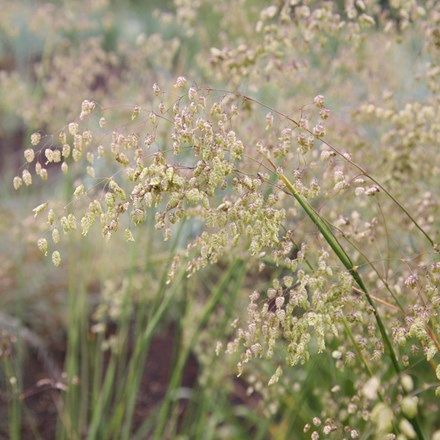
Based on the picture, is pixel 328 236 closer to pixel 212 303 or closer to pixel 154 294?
pixel 212 303

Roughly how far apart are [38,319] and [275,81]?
292 cm

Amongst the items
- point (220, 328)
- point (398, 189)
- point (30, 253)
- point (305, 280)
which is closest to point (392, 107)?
point (398, 189)

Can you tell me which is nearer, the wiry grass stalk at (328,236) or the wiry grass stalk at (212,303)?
the wiry grass stalk at (328,236)

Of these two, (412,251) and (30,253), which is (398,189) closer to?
(412,251)

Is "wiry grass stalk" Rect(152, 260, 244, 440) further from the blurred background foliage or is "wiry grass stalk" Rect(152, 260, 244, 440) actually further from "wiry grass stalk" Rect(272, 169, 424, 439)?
"wiry grass stalk" Rect(272, 169, 424, 439)

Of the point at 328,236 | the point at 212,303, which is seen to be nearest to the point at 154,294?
the point at 212,303

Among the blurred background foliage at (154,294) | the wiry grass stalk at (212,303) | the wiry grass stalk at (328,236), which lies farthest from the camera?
the blurred background foliage at (154,294)

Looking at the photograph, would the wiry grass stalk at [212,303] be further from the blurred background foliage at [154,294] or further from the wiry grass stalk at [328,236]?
the wiry grass stalk at [328,236]

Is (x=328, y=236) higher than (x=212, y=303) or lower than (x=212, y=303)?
higher

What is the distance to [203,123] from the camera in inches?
66.7

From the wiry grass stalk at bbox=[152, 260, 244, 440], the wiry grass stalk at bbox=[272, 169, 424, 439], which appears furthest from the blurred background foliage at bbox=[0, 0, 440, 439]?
the wiry grass stalk at bbox=[272, 169, 424, 439]

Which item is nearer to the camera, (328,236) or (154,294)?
(328,236)

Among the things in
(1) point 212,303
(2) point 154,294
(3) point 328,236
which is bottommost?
(2) point 154,294

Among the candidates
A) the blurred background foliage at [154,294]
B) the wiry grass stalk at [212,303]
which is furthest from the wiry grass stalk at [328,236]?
the wiry grass stalk at [212,303]
